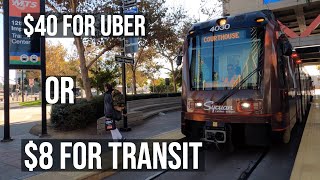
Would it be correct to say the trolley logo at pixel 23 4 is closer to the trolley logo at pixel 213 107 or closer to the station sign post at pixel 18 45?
the station sign post at pixel 18 45

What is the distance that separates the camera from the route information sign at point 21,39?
9.12 metres

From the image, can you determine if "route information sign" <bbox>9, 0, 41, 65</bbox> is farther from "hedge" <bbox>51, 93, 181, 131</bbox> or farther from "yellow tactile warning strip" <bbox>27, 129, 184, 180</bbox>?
"yellow tactile warning strip" <bbox>27, 129, 184, 180</bbox>

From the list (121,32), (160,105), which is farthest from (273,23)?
(160,105)

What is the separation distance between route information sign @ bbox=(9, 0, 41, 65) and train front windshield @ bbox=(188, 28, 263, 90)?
4.87m

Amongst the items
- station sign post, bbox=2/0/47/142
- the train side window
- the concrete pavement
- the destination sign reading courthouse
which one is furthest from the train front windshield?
station sign post, bbox=2/0/47/142

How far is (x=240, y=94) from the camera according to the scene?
22.3ft

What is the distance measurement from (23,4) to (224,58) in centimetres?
611

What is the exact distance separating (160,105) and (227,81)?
37.8 ft

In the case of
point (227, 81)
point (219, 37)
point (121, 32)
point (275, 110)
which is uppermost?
point (121, 32)

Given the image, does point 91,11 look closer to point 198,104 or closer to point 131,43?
point 131,43

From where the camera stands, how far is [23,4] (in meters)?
9.30

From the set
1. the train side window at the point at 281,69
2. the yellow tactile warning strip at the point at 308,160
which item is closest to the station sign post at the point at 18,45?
the train side window at the point at 281,69

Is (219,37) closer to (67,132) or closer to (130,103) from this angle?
(67,132)

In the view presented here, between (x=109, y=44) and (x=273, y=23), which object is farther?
(x=109, y=44)
